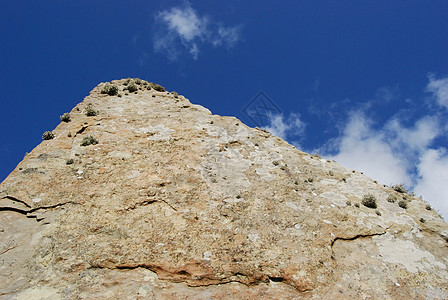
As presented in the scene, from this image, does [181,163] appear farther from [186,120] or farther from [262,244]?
[262,244]

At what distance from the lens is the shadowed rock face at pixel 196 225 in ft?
27.7

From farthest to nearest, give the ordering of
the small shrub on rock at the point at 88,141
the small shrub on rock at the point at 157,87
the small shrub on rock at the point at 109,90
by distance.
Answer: the small shrub on rock at the point at 157,87
the small shrub on rock at the point at 109,90
the small shrub on rock at the point at 88,141

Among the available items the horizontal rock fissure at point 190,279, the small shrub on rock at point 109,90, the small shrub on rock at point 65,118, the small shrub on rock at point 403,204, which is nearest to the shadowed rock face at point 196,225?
the horizontal rock fissure at point 190,279

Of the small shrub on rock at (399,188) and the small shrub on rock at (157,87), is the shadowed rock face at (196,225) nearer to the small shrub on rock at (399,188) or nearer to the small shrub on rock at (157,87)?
the small shrub on rock at (399,188)

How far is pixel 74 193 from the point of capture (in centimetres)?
1099

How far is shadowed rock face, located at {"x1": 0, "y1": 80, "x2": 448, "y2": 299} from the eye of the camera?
8438mm

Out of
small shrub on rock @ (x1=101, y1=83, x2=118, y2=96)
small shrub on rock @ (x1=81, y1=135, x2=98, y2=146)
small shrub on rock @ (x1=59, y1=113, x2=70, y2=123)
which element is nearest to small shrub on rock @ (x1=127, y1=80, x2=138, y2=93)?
small shrub on rock @ (x1=101, y1=83, x2=118, y2=96)

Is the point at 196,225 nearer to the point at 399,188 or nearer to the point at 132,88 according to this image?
the point at 399,188

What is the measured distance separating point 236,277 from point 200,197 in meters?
3.86

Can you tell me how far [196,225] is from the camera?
34.2ft

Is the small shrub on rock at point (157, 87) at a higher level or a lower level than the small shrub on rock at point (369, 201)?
higher

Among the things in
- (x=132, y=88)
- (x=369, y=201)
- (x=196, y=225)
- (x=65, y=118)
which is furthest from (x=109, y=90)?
(x=369, y=201)

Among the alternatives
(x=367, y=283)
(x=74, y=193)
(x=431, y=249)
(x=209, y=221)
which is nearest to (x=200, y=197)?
(x=209, y=221)

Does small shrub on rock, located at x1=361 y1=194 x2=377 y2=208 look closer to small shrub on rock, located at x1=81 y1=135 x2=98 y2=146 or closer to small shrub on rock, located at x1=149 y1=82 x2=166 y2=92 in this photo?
small shrub on rock, located at x1=81 y1=135 x2=98 y2=146
